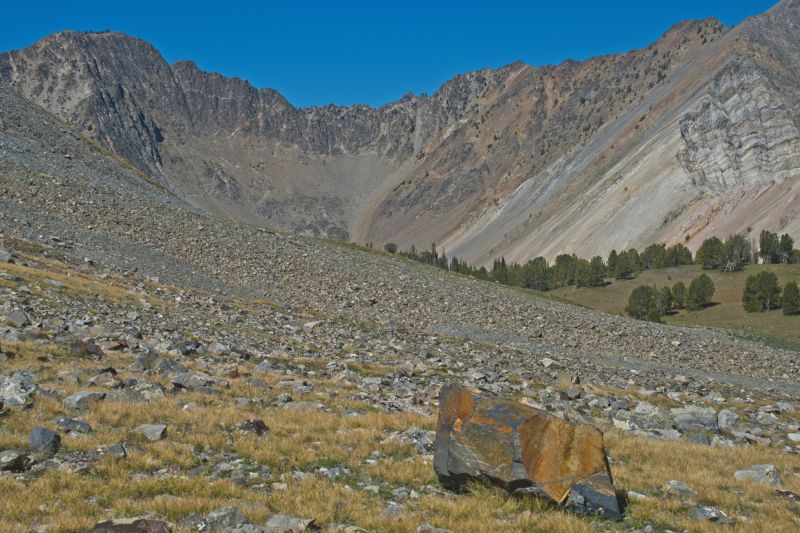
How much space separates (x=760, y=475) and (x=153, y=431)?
13711mm

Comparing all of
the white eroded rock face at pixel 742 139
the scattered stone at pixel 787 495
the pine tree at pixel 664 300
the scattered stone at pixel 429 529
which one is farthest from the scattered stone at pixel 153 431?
the white eroded rock face at pixel 742 139

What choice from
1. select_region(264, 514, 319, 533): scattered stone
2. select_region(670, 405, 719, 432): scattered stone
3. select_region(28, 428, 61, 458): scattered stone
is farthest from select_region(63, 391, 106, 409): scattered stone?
select_region(670, 405, 719, 432): scattered stone

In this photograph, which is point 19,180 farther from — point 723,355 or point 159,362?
point 723,355

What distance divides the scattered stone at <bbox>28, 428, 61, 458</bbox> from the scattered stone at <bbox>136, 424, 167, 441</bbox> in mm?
1607

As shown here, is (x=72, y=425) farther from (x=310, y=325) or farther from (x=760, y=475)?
(x=310, y=325)

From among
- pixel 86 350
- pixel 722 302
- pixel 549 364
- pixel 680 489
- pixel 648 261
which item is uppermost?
pixel 648 261

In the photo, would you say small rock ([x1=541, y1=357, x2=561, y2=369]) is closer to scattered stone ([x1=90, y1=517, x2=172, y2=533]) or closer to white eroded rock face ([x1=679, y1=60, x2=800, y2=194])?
scattered stone ([x1=90, y1=517, x2=172, y2=533])

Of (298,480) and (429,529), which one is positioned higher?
(429,529)

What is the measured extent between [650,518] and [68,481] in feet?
32.4

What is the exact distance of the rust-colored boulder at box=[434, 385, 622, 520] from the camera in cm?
1016

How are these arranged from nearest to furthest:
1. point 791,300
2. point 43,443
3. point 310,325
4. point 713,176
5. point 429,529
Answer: point 429,529 → point 43,443 → point 310,325 → point 791,300 → point 713,176

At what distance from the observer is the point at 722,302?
11806cm

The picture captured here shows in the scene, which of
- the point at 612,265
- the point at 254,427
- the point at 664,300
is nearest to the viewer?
the point at 254,427

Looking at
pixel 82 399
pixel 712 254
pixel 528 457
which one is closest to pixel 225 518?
pixel 528 457
